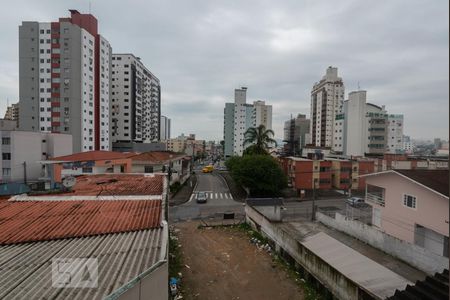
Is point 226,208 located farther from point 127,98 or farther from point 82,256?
point 127,98

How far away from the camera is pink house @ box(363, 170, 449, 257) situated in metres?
12.9

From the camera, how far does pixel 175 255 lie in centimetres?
1462

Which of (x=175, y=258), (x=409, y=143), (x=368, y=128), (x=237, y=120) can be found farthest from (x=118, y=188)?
(x=237, y=120)

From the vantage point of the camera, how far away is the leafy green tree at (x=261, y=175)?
99.9 feet

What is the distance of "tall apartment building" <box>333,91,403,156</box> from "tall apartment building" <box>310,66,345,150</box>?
13052mm

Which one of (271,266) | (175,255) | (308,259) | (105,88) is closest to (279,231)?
(271,266)

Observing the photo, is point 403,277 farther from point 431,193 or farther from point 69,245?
point 69,245

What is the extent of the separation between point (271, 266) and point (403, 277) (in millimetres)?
5593

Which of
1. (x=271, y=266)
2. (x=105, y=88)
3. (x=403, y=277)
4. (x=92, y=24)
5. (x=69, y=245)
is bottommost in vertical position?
(x=271, y=266)

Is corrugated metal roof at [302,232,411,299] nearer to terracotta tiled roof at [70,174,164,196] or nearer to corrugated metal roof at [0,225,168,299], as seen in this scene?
corrugated metal roof at [0,225,168,299]

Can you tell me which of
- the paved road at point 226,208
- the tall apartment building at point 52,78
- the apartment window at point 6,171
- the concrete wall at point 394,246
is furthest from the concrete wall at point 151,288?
the tall apartment building at point 52,78

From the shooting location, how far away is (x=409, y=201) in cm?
1461

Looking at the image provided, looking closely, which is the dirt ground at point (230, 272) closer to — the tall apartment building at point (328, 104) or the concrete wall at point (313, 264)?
the concrete wall at point (313, 264)

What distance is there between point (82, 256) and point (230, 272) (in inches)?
335
